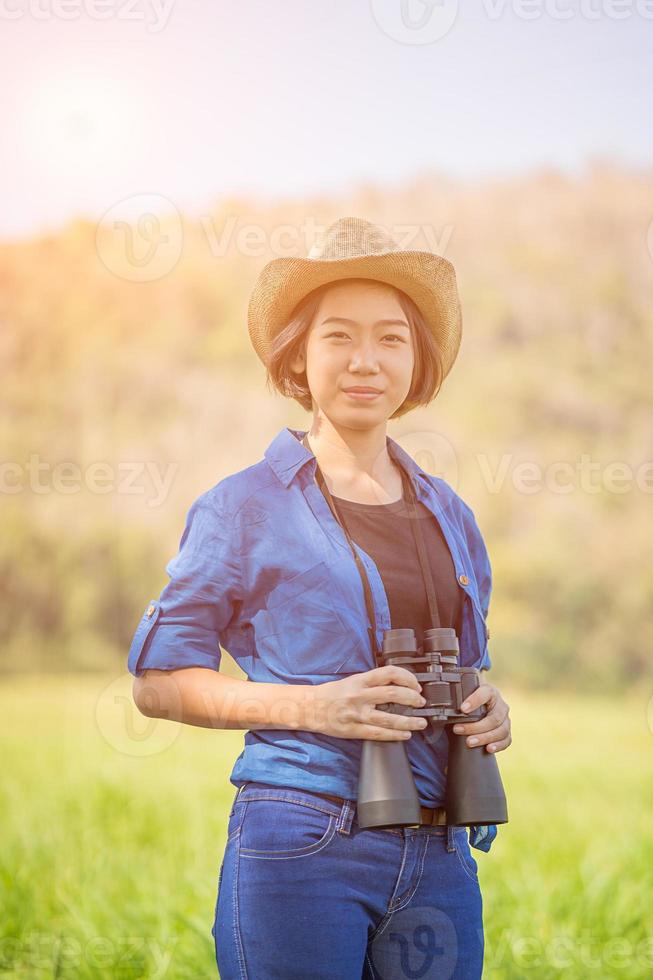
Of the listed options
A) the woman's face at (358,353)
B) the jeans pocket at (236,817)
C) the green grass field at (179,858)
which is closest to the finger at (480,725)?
the jeans pocket at (236,817)

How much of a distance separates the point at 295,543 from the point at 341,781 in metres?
0.35

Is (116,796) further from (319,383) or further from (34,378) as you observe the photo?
(34,378)

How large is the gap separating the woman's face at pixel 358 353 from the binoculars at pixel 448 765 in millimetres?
373

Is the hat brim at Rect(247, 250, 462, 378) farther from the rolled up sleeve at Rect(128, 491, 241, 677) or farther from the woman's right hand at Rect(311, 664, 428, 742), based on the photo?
the woman's right hand at Rect(311, 664, 428, 742)

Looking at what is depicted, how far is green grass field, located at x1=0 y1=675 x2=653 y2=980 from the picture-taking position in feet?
9.51

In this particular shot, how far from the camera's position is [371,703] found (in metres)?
1.43

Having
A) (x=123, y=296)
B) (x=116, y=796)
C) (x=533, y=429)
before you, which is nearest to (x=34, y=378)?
(x=123, y=296)

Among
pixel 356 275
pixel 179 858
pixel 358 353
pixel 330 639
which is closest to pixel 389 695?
pixel 330 639

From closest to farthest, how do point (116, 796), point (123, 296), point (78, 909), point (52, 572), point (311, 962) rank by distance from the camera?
point (311, 962) < point (78, 909) < point (116, 796) < point (52, 572) < point (123, 296)

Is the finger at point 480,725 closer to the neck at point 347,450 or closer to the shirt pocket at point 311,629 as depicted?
the shirt pocket at point 311,629

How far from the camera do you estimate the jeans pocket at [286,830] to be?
143cm

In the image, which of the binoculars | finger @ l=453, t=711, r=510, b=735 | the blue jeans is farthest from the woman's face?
the blue jeans

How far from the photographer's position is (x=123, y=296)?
429 inches

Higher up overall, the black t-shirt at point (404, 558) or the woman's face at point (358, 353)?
the woman's face at point (358, 353)
